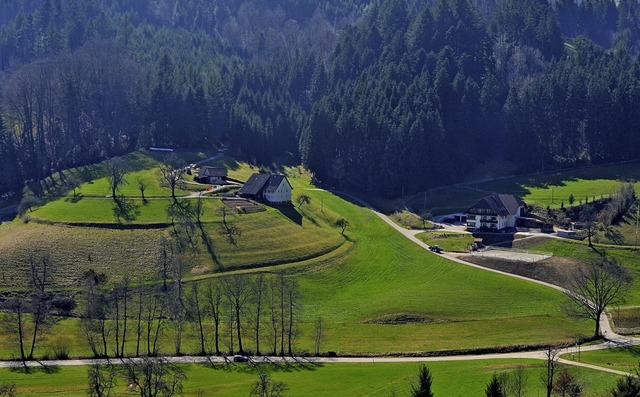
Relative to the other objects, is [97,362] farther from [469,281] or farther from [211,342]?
[469,281]

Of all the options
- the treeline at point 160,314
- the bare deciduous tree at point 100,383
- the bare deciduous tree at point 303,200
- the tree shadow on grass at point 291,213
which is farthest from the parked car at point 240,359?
the bare deciduous tree at point 303,200

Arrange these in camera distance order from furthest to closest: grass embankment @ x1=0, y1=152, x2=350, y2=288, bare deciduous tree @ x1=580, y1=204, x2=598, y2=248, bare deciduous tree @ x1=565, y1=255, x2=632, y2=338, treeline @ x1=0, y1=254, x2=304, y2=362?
bare deciduous tree @ x1=580, y1=204, x2=598, y2=248
grass embankment @ x1=0, y1=152, x2=350, y2=288
bare deciduous tree @ x1=565, y1=255, x2=632, y2=338
treeline @ x1=0, y1=254, x2=304, y2=362

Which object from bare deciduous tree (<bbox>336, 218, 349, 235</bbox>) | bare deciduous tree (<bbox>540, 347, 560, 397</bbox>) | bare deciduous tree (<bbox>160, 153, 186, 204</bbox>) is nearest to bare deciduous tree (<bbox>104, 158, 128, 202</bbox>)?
bare deciduous tree (<bbox>160, 153, 186, 204</bbox>)

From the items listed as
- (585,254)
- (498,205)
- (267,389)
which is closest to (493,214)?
(498,205)

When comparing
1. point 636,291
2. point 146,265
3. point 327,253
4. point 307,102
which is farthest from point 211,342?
point 307,102

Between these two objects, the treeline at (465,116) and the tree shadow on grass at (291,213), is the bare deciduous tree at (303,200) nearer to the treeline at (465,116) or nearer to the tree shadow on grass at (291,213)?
the tree shadow on grass at (291,213)

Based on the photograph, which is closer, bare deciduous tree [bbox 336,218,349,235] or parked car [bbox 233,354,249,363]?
parked car [bbox 233,354,249,363]

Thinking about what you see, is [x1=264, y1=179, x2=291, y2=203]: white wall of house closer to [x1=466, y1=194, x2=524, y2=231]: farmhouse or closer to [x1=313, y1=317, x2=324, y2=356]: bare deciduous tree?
[x1=466, y1=194, x2=524, y2=231]: farmhouse
